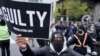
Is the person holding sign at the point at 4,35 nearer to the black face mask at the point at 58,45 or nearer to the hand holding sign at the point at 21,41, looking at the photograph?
the black face mask at the point at 58,45

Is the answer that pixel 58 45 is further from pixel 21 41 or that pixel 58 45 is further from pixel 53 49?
pixel 21 41

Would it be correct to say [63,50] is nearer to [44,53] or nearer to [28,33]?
[44,53]

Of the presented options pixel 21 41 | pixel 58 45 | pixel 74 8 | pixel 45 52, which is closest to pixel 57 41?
pixel 58 45

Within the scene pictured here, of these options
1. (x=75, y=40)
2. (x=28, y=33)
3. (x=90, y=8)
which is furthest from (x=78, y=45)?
(x=90, y=8)

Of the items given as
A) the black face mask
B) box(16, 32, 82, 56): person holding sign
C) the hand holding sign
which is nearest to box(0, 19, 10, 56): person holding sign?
box(16, 32, 82, 56): person holding sign

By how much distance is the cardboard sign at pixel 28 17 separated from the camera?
4547 mm

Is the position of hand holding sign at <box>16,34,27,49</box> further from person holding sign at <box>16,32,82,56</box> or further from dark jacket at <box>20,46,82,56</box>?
dark jacket at <box>20,46,82,56</box>

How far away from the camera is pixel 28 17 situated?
180 inches

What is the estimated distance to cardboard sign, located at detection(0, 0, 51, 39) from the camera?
455cm

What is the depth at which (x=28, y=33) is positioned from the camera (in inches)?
184

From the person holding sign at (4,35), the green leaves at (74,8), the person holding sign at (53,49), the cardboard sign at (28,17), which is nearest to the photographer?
the cardboard sign at (28,17)

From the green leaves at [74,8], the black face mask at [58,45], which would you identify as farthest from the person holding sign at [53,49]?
the green leaves at [74,8]

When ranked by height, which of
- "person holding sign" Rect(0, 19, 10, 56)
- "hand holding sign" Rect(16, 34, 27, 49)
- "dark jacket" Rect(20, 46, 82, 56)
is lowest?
"person holding sign" Rect(0, 19, 10, 56)

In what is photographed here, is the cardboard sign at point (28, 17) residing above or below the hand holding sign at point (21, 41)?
above
